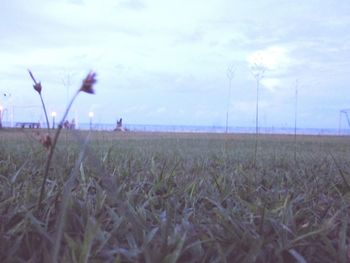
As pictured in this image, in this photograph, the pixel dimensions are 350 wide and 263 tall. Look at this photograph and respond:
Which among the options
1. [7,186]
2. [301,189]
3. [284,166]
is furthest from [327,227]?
[284,166]

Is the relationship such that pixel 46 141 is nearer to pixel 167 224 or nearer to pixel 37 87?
pixel 37 87

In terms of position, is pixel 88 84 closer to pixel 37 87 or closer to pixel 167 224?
pixel 37 87

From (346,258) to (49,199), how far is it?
37.9 inches

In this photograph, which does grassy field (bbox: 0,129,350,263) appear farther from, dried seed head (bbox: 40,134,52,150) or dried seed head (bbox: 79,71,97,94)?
dried seed head (bbox: 79,71,97,94)

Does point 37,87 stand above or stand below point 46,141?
above

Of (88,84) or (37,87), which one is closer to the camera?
(88,84)

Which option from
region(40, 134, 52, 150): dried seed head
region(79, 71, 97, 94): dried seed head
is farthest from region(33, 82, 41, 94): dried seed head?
region(79, 71, 97, 94): dried seed head

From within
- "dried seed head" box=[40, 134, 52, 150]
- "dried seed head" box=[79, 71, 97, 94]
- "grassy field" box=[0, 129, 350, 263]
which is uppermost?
"dried seed head" box=[79, 71, 97, 94]

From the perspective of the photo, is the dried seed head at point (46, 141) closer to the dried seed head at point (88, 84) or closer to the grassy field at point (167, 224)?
the grassy field at point (167, 224)

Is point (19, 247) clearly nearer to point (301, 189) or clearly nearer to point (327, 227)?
point (327, 227)

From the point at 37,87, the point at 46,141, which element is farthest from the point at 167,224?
the point at 37,87

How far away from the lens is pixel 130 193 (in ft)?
5.60

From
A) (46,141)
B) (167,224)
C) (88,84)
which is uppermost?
(88,84)

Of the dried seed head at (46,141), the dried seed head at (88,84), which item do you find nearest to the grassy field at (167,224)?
the dried seed head at (46,141)
